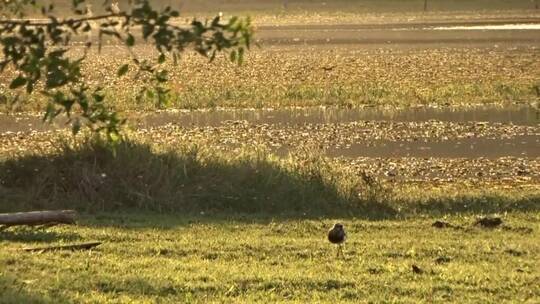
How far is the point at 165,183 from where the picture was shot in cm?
1620

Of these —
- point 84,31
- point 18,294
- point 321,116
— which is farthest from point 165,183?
point 321,116

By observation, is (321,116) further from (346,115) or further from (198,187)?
(198,187)

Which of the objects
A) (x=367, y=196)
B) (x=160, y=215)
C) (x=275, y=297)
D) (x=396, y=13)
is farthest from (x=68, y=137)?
(x=396, y=13)

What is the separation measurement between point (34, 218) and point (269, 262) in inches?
118

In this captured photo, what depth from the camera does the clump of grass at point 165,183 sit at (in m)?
16.0

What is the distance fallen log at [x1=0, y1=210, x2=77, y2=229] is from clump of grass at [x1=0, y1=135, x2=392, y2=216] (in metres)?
2.19

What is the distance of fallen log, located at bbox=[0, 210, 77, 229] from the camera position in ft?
43.3

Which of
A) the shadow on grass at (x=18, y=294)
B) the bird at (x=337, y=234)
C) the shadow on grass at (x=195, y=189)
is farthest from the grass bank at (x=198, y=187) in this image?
the shadow on grass at (x=18, y=294)

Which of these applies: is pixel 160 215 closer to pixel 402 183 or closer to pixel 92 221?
pixel 92 221

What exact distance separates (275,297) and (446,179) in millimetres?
10004

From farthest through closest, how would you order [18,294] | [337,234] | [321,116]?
[321,116], [337,234], [18,294]

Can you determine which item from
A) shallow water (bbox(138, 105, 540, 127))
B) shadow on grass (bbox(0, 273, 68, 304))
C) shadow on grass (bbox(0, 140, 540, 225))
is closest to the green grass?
shadow on grass (bbox(0, 273, 68, 304))

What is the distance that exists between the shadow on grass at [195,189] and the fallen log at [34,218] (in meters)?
2.16

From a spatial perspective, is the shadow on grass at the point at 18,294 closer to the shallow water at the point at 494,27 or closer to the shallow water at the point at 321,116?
the shallow water at the point at 321,116
